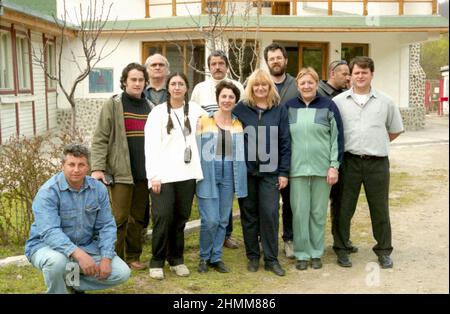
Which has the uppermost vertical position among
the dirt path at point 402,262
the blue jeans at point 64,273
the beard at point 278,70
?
the beard at point 278,70

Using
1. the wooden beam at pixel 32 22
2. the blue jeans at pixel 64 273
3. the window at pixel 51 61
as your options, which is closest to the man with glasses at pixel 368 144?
the blue jeans at pixel 64 273

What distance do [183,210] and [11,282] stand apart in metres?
1.53

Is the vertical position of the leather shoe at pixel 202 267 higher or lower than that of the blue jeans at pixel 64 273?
lower

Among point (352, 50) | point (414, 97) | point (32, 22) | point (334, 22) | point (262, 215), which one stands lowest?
point (262, 215)

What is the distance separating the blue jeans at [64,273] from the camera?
3.74 m

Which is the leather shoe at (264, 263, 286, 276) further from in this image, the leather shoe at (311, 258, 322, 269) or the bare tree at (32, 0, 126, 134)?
the bare tree at (32, 0, 126, 134)

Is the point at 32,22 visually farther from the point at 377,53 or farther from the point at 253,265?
the point at 253,265

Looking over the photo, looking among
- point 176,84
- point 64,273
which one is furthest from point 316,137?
point 64,273

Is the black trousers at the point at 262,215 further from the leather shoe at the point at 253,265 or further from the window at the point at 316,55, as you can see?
the window at the point at 316,55

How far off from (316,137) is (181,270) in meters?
1.64

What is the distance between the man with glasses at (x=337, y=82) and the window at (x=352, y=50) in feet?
39.4

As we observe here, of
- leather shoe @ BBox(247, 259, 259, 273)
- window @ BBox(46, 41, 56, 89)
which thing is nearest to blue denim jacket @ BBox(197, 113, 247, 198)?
leather shoe @ BBox(247, 259, 259, 273)

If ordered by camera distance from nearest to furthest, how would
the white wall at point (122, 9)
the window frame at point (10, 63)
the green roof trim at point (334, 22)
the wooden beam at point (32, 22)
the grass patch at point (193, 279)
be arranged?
the grass patch at point (193, 279), the wooden beam at point (32, 22), the window frame at point (10, 63), the green roof trim at point (334, 22), the white wall at point (122, 9)

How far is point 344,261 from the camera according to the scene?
5.07 meters
